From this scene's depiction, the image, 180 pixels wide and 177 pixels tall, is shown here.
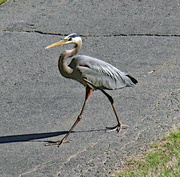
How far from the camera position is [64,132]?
5.52 meters

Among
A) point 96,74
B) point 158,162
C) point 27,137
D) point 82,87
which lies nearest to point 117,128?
point 96,74

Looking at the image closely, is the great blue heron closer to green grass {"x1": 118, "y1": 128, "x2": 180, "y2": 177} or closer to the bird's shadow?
the bird's shadow

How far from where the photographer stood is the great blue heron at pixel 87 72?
523cm

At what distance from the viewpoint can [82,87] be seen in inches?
262

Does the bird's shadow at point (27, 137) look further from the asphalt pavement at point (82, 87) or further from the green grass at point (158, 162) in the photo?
the green grass at point (158, 162)

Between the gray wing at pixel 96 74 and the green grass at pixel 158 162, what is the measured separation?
0.94 meters

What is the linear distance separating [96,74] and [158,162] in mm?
1319

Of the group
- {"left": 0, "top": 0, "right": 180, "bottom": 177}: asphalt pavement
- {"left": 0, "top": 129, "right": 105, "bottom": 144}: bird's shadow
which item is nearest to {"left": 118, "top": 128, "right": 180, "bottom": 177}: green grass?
{"left": 0, "top": 0, "right": 180, "bottom": 177}: asphalt pavement

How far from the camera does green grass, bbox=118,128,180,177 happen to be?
4.42 metres

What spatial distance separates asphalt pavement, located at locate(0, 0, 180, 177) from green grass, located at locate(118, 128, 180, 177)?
127 mm

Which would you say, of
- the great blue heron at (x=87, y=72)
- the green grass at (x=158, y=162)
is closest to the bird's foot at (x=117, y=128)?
the great blue heron at (x=87, y=72)

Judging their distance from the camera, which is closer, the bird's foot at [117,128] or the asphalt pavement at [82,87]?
the asphalt pavement at [82,87]

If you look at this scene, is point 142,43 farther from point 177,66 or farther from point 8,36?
point 8,36

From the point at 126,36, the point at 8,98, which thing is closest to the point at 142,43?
the point at 126,36
